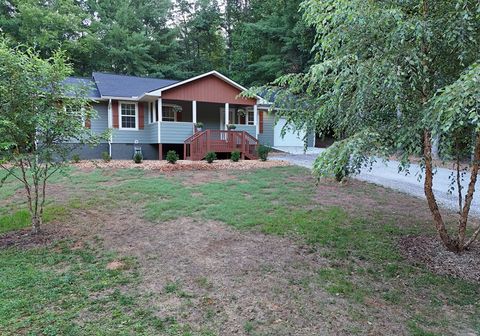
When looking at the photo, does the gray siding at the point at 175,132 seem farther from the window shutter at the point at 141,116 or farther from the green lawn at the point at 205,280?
the green lawn at the point at 205,280

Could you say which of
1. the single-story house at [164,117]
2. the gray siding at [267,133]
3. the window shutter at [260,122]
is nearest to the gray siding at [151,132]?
the single-story house at [164,117]

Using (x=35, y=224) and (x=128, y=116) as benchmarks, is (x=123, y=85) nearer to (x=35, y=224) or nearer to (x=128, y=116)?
(x=128, y=116)

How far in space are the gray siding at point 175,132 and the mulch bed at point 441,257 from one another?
1117 centimetres

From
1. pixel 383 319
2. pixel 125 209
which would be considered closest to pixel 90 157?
pixel 125 209

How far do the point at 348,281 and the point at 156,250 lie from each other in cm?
247

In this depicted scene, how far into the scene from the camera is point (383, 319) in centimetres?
317

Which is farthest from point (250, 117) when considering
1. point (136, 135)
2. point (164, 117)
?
point (136, 135)

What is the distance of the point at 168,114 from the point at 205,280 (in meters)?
13.7

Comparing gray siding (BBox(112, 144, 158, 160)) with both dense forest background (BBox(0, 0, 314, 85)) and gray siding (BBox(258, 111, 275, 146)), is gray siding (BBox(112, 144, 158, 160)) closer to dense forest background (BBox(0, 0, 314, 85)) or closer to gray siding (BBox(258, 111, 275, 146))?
gray siding (BBox(258, 111, 275, 146))

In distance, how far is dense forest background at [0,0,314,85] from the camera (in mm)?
22828

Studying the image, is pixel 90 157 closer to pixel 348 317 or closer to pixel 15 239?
pixel 15 239

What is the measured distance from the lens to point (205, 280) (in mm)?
3773

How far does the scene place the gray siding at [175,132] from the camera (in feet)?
47.8

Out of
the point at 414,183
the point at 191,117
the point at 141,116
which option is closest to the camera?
the point at 414,183
